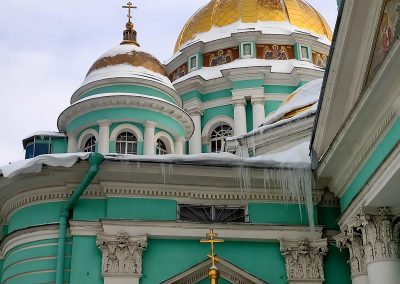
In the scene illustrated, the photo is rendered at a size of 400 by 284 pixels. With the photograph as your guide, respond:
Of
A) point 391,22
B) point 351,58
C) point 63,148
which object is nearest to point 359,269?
point 351,58

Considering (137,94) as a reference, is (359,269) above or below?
below

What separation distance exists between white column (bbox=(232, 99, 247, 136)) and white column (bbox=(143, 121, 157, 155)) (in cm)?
658

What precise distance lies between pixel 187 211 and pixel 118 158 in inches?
56.1

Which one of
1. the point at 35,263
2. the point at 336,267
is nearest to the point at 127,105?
the point at 35,263

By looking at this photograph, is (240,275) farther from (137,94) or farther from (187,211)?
(137,94)

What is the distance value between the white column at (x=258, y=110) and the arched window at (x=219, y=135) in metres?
1.15

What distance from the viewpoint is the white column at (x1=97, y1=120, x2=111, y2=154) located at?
18.9 metres

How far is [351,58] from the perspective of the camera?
953 centimetres

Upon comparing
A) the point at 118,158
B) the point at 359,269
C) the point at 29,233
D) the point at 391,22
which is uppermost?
the point at 391,22

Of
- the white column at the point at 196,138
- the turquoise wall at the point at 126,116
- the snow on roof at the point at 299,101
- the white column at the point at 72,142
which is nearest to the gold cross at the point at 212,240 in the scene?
the snow on roof at the point at 299,101

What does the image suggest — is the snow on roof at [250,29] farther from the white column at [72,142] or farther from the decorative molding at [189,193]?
the decorative molding at [189,193]

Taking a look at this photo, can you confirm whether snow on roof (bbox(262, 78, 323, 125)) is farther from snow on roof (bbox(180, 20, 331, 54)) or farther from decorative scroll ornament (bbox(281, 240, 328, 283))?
snow on roof (bbox(180, 20, 331, 54))

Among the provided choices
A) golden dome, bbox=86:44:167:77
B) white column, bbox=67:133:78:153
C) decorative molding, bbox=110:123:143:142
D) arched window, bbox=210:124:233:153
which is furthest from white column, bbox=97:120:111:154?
arched window, bbox=210:124:233:153

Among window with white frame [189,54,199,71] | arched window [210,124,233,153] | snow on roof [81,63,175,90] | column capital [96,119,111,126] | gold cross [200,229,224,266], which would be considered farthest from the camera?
window with white frame [189,54,199,71]
